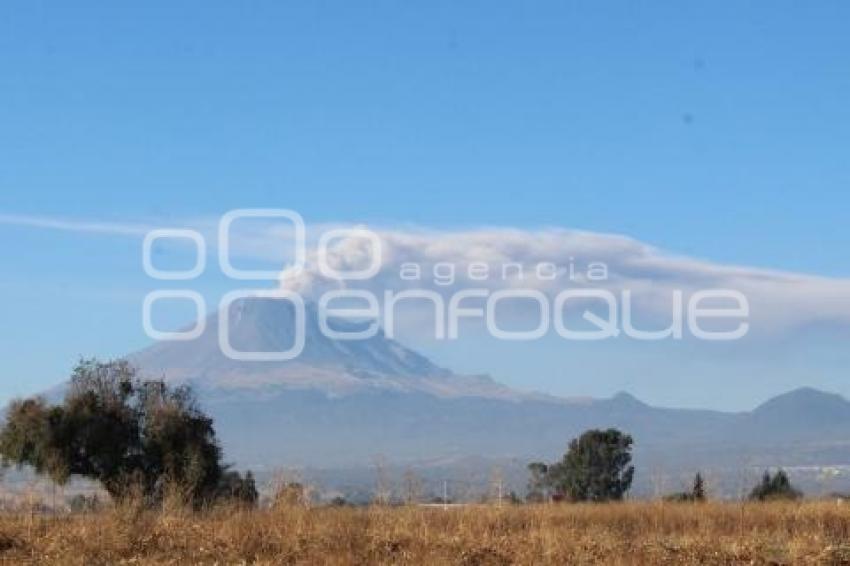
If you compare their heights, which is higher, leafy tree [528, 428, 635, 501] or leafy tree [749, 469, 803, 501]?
leafy tree [528, 428, 635, 501]

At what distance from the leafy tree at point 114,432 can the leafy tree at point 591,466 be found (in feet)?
83.8

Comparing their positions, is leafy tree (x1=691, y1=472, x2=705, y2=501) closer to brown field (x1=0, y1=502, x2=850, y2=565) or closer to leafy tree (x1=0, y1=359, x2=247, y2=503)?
brown field (x1=0, y1=502, x2=850, y2=565)

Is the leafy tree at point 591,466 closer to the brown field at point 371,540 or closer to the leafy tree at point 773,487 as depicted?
the leafy tree at point 773,487

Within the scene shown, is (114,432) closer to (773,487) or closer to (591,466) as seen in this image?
(773,487)

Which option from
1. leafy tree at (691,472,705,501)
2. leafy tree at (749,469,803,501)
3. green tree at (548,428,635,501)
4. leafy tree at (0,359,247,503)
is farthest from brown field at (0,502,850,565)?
green tree at (548,428,635,501)

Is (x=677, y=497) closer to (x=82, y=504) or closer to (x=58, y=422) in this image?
(x=82, y=504)

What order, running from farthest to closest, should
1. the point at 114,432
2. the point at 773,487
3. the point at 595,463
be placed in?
the point at 595,463 → the point at 773,487 → the point at 114,432

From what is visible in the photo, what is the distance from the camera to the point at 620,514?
91.0 feet

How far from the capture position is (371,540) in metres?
20.8

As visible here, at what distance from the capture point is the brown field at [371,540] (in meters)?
19.6

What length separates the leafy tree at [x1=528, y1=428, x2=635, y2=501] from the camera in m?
71.8

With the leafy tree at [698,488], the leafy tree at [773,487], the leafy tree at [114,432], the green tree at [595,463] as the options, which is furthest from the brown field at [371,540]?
the green tree at [595,463]

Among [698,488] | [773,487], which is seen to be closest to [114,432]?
[698,488]

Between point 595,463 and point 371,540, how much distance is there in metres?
56.4
